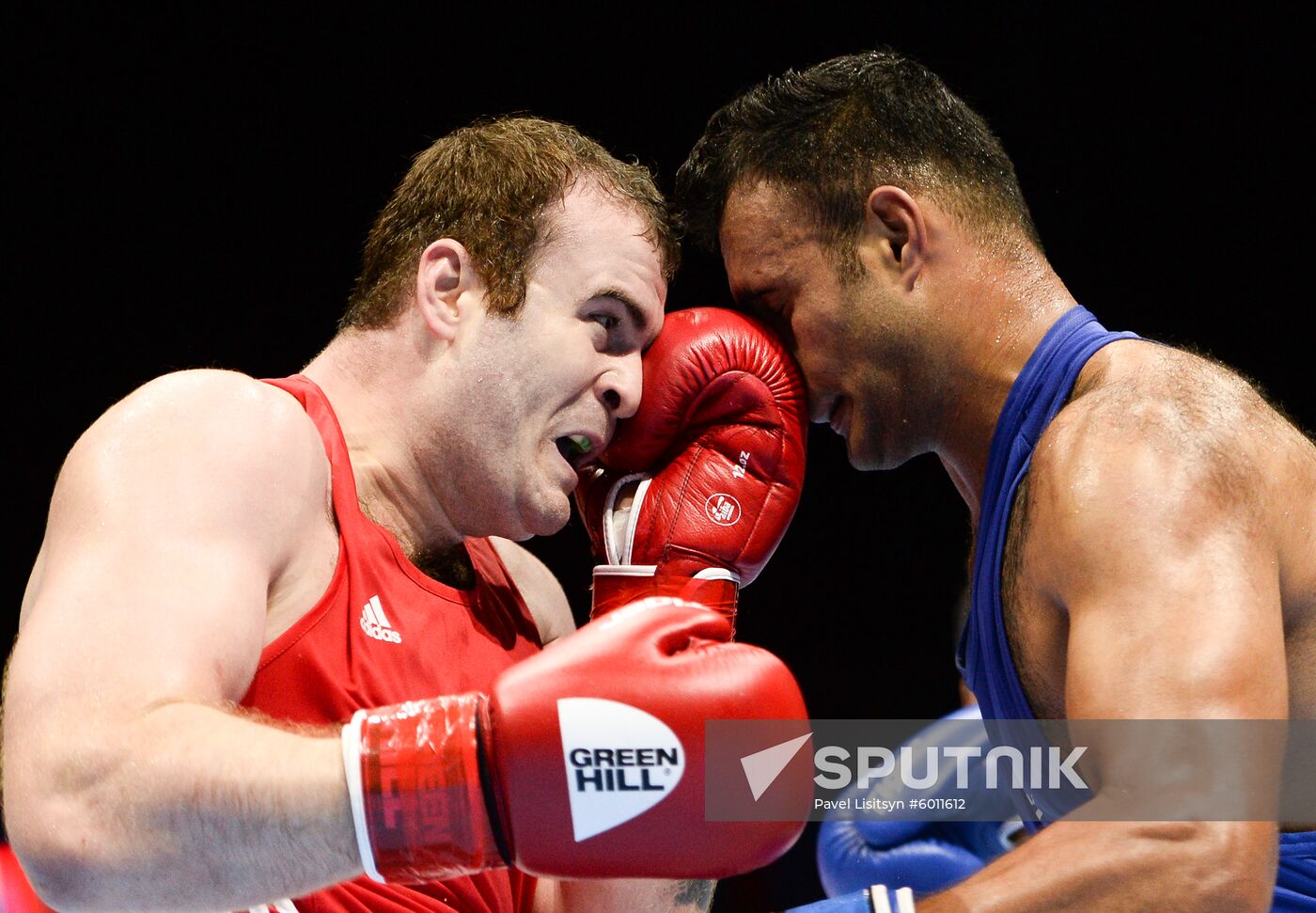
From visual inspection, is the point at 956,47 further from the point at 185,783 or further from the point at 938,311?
the point at 185,783

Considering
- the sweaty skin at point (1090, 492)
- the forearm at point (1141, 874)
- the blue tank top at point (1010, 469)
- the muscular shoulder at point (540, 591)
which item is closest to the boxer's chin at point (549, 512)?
the muscular shoulder at point (540, 591)

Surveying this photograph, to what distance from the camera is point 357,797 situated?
135cm

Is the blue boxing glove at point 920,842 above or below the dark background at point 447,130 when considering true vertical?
below

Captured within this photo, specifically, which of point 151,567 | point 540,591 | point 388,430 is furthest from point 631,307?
point 151,567

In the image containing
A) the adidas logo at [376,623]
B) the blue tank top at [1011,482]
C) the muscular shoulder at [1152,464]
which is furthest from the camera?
the blue tank top at [1011,482]

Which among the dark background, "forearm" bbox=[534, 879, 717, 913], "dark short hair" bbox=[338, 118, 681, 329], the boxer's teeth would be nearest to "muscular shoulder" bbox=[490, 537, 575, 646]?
the boxer's teeth

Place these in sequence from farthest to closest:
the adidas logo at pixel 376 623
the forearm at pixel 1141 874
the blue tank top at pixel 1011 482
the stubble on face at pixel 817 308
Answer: the stubble on face at pixel 817 308 → the blue tank top at pixel 1011 482 → the adidas logo at pixel 376 623 → the forearm at pixel 1141 874

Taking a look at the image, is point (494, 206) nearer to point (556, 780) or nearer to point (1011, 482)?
point (1011, 482)

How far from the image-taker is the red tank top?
179 centimetres

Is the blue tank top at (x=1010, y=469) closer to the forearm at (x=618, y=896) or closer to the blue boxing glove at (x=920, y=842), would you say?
the forearm at (x=618, y=896)

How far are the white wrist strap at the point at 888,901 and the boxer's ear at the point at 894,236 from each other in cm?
124

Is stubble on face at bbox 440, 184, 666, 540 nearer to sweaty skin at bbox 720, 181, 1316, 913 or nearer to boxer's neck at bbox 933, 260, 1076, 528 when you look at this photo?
sweaty skin at bbox 720, 181, 1316, 913

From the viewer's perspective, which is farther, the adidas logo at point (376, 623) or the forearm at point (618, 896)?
the forearm at point (618, 896)

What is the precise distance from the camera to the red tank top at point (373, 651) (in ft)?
5.86
